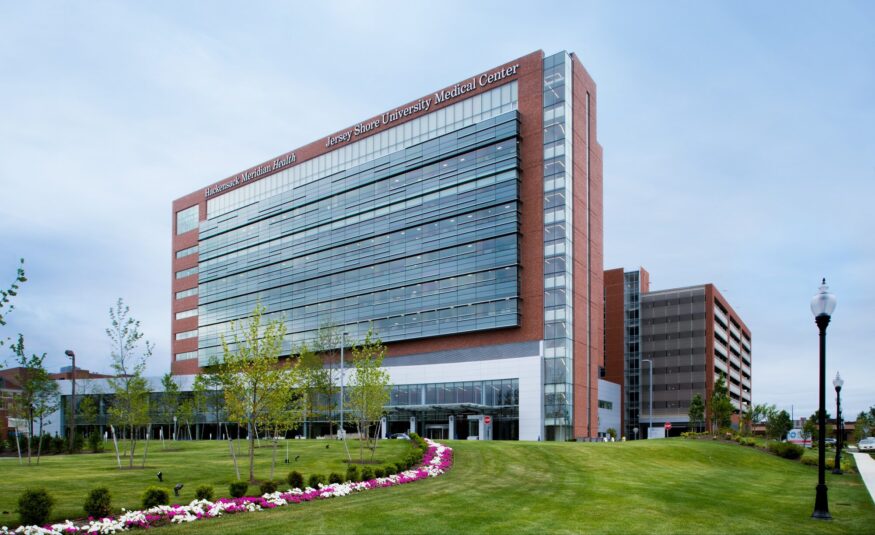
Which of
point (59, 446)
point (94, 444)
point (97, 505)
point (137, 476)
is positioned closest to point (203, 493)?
point (97, 505)

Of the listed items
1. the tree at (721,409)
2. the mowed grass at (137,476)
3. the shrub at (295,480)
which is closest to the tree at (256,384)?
the mowed grass at (137,476)

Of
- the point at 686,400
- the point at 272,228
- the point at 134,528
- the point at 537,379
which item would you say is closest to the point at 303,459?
the point at 134,528

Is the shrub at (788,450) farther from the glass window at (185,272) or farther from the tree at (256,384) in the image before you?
the glass window at (185,272)

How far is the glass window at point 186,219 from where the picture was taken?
5423 inches

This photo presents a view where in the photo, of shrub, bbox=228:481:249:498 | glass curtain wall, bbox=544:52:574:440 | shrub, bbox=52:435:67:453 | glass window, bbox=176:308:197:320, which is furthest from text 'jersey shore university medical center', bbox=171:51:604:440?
shrub, bbox=228:481:249:498

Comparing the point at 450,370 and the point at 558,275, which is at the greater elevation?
the point at 558,275

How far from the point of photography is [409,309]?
9612cm

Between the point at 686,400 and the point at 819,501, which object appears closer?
the point at 819,501

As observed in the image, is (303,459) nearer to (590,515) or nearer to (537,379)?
(590,515)

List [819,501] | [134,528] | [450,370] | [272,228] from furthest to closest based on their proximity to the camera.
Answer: [272,228]
[450,370]
[819,501]
[134,528]

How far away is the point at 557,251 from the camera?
8300 centimetres

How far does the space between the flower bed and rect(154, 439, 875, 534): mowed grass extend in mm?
592

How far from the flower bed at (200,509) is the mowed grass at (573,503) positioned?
23.3 inches

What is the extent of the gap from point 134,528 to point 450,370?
73757mm
